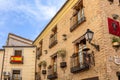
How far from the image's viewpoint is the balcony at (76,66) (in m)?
10.8

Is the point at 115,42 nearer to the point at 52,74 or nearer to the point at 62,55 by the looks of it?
the point at 62,55

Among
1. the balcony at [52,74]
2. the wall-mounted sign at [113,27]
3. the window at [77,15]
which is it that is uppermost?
the window at [77,15]

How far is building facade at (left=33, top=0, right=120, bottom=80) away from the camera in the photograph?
9.88 meters

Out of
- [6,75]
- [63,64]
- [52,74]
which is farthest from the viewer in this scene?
[6,75]

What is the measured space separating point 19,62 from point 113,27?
13045mm

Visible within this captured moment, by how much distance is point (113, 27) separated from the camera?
10.5 meters

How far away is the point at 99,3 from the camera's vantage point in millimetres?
10719

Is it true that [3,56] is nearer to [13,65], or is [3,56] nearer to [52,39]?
[13,65]

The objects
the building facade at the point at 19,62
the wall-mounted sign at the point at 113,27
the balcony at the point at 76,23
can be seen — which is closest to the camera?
the wall-mounted sign at the point at 113,27

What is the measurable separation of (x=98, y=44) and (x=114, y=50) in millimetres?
801

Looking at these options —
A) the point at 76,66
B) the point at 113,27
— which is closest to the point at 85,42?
the point at 76,66

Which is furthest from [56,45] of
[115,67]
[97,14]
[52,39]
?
[115,67]

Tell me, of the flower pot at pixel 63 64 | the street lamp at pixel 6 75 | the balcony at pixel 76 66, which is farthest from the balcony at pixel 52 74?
the street lamp at pixel 6 75

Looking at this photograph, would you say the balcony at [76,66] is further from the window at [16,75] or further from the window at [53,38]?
the window at [16,75]
